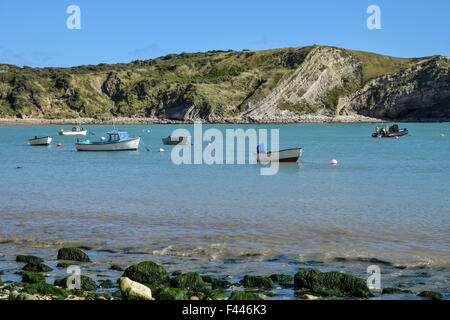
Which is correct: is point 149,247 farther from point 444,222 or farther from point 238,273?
point 444,222

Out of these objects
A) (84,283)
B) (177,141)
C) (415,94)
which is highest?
(415,94)

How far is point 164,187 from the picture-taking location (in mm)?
29812

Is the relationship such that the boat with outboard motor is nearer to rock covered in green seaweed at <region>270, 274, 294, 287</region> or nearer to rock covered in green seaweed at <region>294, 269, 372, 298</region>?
rock covered in green seaweed at <region>270, 274, 294, 287</region>

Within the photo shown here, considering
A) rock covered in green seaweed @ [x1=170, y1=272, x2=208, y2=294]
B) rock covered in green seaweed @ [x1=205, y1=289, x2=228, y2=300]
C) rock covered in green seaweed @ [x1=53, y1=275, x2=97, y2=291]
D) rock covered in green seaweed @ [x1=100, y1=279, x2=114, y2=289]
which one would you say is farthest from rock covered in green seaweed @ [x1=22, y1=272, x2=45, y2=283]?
rock covered in green seaweed @ [x1=205, y1=289, x2=228, y2=300]

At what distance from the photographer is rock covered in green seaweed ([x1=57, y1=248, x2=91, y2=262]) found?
14055 mm

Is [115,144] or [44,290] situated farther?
[115,144]

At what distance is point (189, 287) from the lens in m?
11.4

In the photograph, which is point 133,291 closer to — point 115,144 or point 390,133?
point 115,144

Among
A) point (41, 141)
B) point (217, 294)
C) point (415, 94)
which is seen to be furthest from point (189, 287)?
point (415, 94)

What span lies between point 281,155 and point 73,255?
99.8ft

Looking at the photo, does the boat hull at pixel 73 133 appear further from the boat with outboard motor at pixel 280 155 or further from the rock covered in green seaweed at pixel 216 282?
the rock covered in green seaweed at pixel 216 282

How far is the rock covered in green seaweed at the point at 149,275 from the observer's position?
11.9 m

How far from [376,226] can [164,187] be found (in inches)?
556

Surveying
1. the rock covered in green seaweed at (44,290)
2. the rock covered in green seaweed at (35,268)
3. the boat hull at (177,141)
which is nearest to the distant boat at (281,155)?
the boat hull at (177,141)
